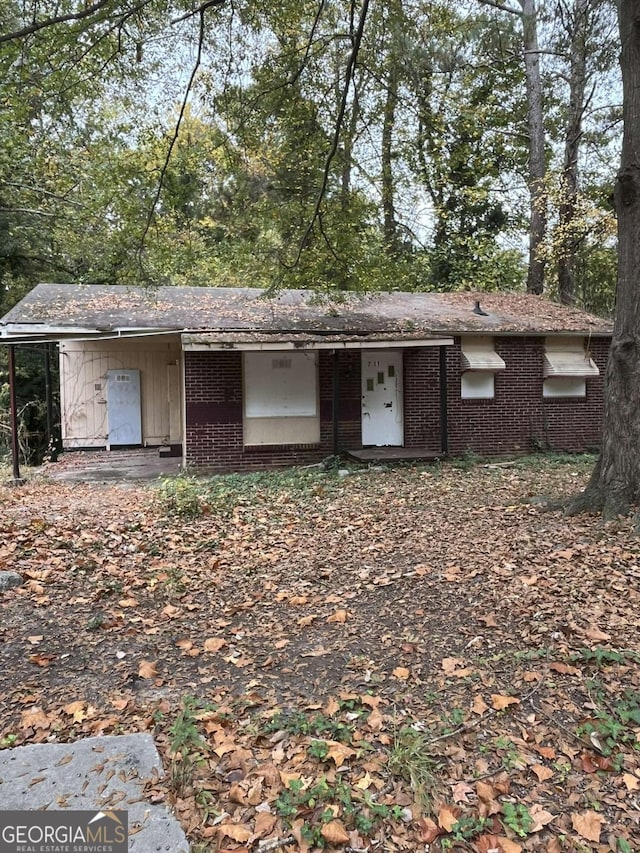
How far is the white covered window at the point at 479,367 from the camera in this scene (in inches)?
493

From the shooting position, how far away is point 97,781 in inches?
95.5

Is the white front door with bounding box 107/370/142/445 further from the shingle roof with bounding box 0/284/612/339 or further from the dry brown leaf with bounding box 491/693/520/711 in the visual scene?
the dry brown leaf with bounding box 491/693/520/711

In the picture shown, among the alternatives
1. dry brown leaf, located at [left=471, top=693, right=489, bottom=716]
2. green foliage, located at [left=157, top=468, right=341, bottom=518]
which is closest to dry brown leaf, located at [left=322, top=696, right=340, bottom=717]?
dry brown leaf, located at [left=471, top=693, right=489, bottom=716]

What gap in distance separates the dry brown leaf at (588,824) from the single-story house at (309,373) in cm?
876

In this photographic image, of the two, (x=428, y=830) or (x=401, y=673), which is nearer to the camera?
(x=428, y=830)

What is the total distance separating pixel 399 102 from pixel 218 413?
248 inches

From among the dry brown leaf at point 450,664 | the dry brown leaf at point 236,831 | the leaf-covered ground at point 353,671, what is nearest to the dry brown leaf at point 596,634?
the leaf-covered ground at point 353,671

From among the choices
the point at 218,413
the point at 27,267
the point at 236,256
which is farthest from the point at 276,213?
the point at 27,267

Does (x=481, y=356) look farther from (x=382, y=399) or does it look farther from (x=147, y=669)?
(x=147, y=669)

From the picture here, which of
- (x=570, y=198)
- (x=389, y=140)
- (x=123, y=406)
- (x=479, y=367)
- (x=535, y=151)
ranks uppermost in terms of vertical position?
(x=535, y=151)

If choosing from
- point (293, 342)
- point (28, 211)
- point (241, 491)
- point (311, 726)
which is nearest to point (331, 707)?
point (311, 726)

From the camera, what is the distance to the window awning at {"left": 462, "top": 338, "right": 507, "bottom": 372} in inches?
→ 492

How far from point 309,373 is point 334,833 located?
33.6ft

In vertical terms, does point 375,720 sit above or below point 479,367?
below
